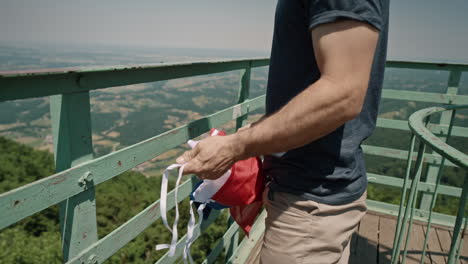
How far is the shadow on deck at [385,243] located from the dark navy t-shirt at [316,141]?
1648mm

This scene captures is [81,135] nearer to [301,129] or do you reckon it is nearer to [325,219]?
[301,129]

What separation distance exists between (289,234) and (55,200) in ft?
2.42

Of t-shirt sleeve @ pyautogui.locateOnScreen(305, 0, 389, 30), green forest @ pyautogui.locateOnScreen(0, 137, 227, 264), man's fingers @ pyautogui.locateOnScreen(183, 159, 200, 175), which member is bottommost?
green forest @ pyautogui.locateOnScreen(0, 137, 227, 264)

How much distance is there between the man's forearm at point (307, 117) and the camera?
79 cm

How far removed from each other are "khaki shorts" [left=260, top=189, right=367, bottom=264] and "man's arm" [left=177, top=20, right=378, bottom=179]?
11.5 inches

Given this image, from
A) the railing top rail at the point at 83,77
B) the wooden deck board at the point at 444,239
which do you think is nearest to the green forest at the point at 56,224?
the wooden deck board at the point at 444,239

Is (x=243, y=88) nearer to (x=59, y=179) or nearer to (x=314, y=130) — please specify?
(x=314, y=130)

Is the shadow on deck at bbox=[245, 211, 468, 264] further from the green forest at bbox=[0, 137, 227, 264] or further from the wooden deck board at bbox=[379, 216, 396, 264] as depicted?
the green forest at bbox=[0, 137, 227, 264]

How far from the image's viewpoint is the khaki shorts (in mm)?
1077

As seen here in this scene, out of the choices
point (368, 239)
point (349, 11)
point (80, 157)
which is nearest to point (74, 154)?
point (80, 157)

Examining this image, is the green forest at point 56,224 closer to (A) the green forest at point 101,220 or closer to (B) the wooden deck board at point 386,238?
(A) the green forest at point 101,220

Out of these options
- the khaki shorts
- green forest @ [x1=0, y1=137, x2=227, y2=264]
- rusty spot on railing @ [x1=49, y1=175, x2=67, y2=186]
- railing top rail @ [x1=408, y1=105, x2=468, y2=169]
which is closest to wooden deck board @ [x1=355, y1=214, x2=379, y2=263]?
railing top rail @ [x1=408, y1=105, x2=468, y2=169]

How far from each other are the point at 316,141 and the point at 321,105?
26 centimetres

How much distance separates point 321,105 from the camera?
803 mm
